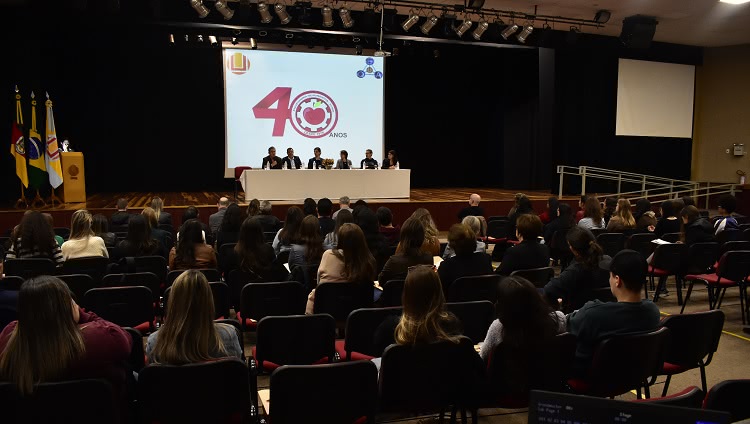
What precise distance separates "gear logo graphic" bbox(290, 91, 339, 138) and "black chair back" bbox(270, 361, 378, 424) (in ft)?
36.3

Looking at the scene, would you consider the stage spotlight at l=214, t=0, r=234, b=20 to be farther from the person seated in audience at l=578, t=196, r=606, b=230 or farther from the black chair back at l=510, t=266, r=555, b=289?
the black chair back at l=510, t=266, r=555, b=289

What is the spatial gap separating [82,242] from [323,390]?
12.0 feet

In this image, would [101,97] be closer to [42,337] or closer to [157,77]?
[157,77]

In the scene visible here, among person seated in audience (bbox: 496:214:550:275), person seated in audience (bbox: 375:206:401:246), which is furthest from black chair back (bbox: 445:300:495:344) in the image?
person seated in audience (bbox: 375:206:401:246)

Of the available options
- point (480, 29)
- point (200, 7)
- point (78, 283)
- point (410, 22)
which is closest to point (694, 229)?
point (78, 283)

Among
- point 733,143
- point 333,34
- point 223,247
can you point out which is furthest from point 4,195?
point 733,143

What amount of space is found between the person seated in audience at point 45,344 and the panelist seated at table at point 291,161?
9737mm

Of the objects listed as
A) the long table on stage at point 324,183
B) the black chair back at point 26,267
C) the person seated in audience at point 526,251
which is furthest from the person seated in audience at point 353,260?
the long table on stage at point 324,183

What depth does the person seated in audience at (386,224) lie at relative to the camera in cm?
630

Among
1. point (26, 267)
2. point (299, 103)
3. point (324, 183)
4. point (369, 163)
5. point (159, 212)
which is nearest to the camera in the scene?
point (26, 267)

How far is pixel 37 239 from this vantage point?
473 centimetres

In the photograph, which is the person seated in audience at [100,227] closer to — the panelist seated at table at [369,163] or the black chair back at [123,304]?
the black chair back at [123,304]

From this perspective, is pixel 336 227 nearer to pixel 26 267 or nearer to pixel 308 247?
pixel 308 247

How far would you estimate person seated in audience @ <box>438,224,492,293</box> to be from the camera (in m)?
4.32
